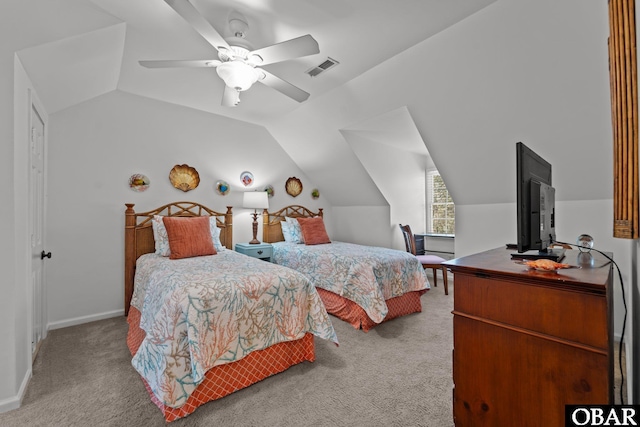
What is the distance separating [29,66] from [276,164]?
315cm

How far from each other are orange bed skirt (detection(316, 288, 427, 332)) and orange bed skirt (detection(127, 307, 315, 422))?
793 mm

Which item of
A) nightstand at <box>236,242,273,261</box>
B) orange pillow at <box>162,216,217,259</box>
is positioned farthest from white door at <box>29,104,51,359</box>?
nightstand at <box>236,242,273,261</box>

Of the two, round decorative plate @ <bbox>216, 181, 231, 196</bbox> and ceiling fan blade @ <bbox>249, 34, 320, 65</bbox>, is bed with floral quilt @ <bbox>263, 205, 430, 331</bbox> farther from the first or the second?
ceiling fan blade @ <bbox>249, 34, 320, 65</bbox>

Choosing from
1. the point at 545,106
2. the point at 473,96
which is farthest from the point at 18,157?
the point at 545,106

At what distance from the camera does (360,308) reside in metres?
2.91

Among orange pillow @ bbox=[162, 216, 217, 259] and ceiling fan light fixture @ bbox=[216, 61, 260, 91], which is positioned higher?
ceiling fan light fixture @ bbox=[216, 61, 260, 91]

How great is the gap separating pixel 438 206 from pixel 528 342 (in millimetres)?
4482

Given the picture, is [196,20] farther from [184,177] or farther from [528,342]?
[184,177]

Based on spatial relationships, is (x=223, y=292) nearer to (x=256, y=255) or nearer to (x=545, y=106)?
(x=256, y=255)

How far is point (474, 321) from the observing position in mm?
1189

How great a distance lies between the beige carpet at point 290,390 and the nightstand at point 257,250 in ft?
5.55

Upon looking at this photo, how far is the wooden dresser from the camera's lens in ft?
3.04

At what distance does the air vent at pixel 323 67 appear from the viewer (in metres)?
2.73

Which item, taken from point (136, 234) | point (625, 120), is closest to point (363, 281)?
point (625, 120)
